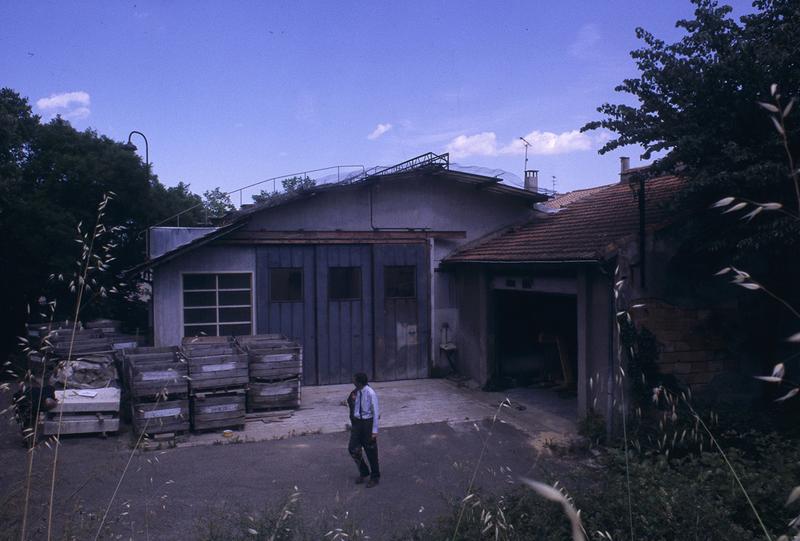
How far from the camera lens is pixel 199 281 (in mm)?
13586

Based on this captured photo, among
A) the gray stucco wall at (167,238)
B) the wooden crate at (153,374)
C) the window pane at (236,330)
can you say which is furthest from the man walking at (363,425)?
the gray stucco wall at (167,238)

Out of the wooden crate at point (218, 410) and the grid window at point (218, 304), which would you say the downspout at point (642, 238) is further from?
the grid window at point (218, 304)

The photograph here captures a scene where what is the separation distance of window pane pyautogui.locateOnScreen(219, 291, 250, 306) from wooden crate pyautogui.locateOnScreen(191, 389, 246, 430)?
3.41 metres

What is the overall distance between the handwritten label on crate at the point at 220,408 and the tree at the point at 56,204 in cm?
529

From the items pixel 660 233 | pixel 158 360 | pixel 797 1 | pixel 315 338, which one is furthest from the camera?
pixel 315 338

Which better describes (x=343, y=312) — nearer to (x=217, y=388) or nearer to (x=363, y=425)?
(x=217, y=388)

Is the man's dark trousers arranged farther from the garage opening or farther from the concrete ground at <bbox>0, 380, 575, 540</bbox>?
the garage opening

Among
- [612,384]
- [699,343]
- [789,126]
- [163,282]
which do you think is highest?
[789,126]

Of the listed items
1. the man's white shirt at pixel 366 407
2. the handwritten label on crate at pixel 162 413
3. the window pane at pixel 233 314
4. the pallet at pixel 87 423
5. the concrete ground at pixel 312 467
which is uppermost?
the window pane at pixel 233 314

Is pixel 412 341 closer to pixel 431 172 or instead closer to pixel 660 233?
pixel 431 172

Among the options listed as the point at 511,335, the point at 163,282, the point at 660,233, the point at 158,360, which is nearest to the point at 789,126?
the point at 660,233

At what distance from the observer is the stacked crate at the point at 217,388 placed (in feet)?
34.6

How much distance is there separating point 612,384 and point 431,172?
705 cm

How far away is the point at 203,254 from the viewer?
13555 mm
